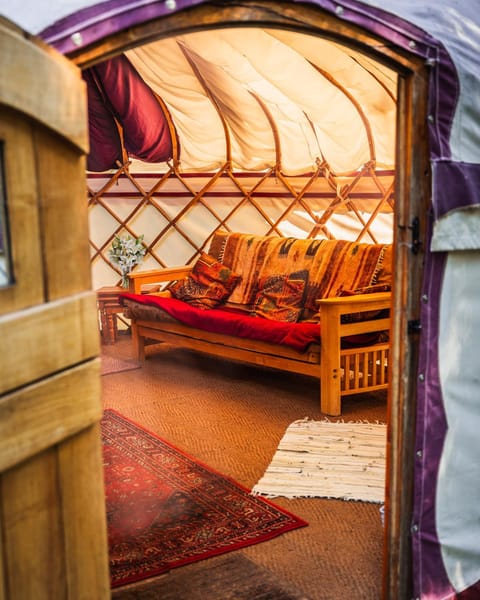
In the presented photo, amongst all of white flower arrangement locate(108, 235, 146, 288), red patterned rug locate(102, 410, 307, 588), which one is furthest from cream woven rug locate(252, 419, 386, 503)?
white flower arrangement locate(108, 235, 146, 288)

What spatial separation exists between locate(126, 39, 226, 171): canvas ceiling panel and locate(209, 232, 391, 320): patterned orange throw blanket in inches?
22.8

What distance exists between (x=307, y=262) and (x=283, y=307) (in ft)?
0.97

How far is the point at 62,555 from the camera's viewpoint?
1.25 meters

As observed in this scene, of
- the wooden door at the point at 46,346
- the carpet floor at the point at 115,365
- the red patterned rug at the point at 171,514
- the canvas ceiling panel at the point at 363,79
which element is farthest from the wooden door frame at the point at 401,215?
the carpet floor at the point at 115,365

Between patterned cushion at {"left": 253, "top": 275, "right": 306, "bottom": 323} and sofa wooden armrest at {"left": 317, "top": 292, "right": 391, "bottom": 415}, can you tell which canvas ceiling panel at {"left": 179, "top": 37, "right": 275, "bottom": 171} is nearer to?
patterned cushion at {"left": 253, "top": 275, "right": 306, "bottom": 323}

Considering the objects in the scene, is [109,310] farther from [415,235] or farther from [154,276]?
[415,235]

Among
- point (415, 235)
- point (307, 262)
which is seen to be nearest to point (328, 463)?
point (415, 235)

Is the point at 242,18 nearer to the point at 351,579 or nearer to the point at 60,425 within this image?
the point at 60,425

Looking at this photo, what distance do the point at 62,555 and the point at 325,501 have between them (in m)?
1.47

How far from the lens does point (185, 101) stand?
4.59m

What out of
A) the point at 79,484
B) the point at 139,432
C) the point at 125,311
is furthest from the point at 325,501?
the point at 125,311

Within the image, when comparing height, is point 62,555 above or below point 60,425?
below

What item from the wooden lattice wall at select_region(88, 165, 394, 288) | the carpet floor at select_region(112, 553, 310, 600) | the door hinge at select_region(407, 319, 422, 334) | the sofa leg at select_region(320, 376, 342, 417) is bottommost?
the carpet floor at select_region(112, 553, 310, 600)

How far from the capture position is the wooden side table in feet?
16.0
